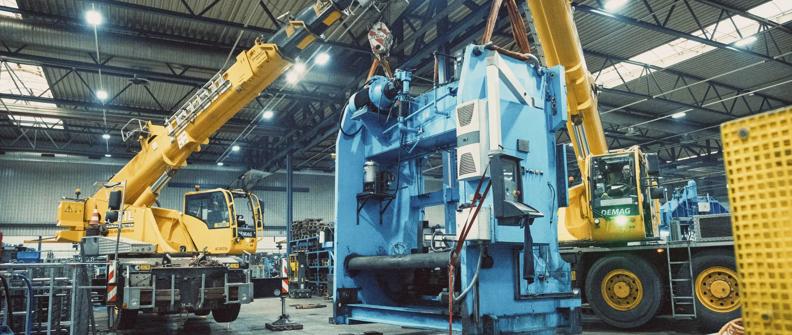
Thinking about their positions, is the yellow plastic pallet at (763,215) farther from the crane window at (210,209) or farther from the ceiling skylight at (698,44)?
the ceiling skylight at (698,44)

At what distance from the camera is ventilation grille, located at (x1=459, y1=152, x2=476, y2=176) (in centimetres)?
478

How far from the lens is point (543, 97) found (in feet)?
17.8

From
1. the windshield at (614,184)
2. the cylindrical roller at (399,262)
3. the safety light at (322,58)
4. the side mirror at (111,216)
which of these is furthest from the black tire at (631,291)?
the side mirror at (111,216)

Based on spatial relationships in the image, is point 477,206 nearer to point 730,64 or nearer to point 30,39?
point 30,39

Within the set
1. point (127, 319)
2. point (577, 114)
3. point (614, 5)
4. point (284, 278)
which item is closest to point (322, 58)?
point (284, 278)

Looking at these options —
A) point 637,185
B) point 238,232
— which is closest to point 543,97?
point 637,185

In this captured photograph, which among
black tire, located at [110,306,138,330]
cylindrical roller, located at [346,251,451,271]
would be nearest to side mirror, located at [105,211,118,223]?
black tire, located at [110,306,138,330]

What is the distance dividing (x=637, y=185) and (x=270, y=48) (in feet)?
21.9

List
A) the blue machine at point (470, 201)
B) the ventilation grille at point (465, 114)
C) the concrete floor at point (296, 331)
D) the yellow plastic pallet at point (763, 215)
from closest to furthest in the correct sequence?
the yellow plastic pallet at point (763, 215), the blue machine at point (470, 201), the ventilation grille at point (465, 114), the concrete floor at point (296, 331)

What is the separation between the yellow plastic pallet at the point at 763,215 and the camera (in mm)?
2023

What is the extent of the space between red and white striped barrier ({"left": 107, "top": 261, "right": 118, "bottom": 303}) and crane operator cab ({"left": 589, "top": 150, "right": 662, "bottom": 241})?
7.73m

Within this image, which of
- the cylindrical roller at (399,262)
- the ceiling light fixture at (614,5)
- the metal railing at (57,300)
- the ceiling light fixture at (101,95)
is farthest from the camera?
the ceiling light fixture at (101,95)

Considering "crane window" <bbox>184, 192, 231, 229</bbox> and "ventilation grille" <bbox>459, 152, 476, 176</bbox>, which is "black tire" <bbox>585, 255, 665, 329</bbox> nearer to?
"ventilation grille" <bbox>459, 152, 476, 176</bbox>

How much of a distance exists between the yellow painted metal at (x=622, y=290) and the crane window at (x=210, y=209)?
751 cm
